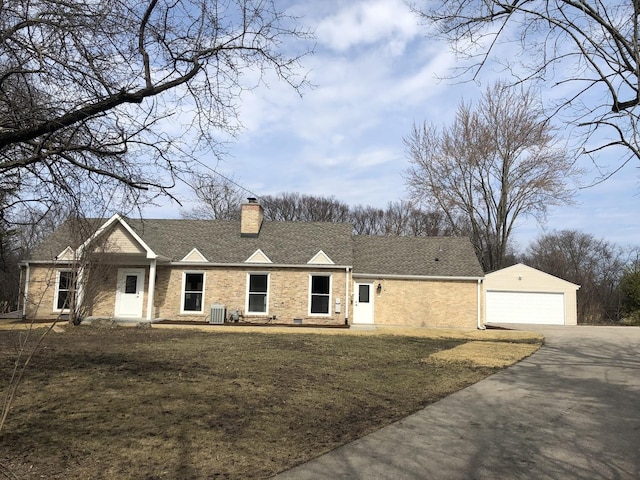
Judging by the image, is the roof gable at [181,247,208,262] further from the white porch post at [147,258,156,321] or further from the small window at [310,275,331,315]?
the small window at [310,275,331,315]

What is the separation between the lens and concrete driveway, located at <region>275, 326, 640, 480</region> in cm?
464

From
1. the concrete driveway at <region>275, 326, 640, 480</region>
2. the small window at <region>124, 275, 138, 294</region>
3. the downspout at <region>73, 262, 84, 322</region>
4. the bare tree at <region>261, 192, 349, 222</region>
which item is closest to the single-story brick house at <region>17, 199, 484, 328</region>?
the small window at <region>124, 275, 138, 294</region>

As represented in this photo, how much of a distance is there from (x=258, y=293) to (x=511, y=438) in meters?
16.9

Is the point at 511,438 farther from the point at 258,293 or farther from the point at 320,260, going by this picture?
the point at 258,293

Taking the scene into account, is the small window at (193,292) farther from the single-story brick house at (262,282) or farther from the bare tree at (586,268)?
the bare tree at (586,268)

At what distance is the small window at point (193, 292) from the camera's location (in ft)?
72.1

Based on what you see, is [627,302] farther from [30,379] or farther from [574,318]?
[30,379]

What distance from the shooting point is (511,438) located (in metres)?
5.79

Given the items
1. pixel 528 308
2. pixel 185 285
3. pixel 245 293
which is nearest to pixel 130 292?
pixel 185 285

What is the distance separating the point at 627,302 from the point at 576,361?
82.7 feet

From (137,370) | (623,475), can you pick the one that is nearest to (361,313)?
(137,370)

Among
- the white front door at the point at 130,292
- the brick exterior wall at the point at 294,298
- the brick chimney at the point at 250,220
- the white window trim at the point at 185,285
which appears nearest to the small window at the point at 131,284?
the white front door at the point at 130,292

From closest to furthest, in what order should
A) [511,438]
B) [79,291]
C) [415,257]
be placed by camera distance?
[511,438] → [79,291] → [415,257]

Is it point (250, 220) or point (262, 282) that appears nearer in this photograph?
point (262, 282)
